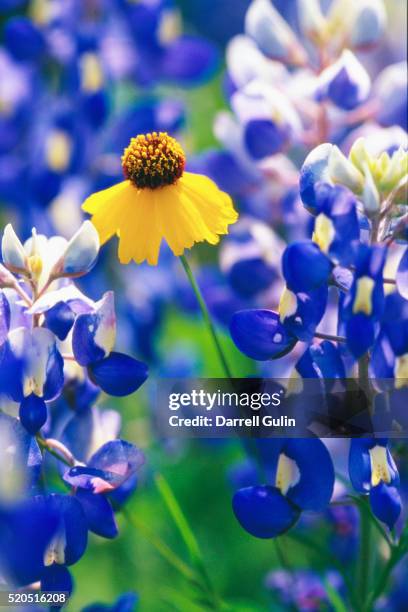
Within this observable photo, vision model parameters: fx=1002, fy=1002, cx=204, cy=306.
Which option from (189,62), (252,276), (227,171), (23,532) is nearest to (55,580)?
(23,532)

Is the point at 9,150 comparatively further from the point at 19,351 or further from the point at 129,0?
the point at 19,351

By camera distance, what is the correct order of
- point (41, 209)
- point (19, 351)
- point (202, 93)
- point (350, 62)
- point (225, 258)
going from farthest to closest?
point (202, 93) → point (41, 209) → point (225, 258) → point (350, 62) → point (19, 351)

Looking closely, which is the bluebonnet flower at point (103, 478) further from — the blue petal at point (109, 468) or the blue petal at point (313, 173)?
the blue petal at point (313, 173)

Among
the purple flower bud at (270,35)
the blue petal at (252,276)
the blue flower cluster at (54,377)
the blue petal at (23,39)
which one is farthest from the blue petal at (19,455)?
the blue petal at (23,39)

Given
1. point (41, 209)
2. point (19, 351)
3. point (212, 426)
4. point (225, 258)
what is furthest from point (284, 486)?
point (41, 209)

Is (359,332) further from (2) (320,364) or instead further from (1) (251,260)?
(1) (251,260)

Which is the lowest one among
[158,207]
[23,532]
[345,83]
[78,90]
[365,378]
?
[23,532]
